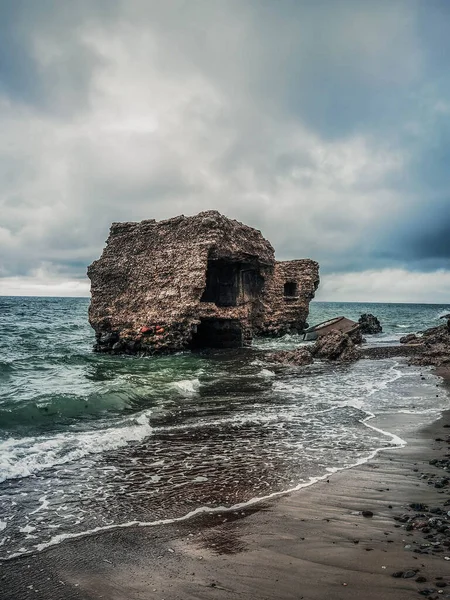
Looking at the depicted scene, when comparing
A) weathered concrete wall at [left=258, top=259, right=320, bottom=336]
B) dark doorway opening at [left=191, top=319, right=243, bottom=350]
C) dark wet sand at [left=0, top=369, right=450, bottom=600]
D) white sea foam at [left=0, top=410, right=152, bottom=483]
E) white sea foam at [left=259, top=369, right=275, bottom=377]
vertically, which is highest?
weathered concrete wall at [left=258, top=259, right=320, bottom=336]

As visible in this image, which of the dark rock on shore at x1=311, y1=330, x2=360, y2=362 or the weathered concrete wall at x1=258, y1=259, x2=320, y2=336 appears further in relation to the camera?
the weathered concrete wall at x1=258, y1=259, x2=320, y2=336

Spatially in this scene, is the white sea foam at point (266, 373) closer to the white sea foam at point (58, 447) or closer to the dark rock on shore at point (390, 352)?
the dark rock on shore at point (390, 352)

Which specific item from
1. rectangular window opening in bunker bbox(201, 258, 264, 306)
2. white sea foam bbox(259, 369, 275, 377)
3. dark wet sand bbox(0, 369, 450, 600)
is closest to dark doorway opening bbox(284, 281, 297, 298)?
rectangular window opening in bunker bbox(201, 258, 264, 306)

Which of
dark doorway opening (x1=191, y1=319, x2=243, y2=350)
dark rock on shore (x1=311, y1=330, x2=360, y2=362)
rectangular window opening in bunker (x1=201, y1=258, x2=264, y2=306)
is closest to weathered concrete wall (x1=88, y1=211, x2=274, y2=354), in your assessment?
dark doorway opening (x1=191, y1=319, x2=243, y2=350)

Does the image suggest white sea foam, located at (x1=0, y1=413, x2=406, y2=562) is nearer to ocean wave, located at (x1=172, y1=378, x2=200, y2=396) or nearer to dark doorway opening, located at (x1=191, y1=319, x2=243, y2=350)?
ocean wave, located at (x1=172, y1=378, x2=200, y2=396)

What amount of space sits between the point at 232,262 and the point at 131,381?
46.7ft

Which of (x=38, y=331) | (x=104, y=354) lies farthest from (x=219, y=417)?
(x=38, y=331)

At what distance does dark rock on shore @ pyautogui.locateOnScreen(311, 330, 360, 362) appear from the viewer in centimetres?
2386

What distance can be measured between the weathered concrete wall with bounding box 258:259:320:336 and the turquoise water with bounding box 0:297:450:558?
18.2 meters

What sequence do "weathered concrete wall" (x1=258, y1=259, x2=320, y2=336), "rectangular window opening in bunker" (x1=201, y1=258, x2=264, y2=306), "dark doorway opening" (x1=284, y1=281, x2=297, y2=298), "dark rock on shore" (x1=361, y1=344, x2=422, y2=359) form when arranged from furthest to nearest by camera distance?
1. "dark doorway opening" (x1=284, y1=281, x2=297, y2=298)
2. "weathered concrete wall" (x1=258, y1=259, x2=320, y2=336)
3. "rectangular window opening in bunker" (x1=201, y1=258, x2=264, y2=306)
4. "dark rock on shore" (x1=361, y1=344, x2=422, y2=359)

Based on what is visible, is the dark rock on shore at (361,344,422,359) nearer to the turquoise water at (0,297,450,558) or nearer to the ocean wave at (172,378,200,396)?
the turquoise water at (0,297,450,558)

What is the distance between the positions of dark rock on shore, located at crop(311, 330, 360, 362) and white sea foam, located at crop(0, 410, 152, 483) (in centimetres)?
1514

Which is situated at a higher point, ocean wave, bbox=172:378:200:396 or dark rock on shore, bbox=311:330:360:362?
dark rock on shore, bbox=311:330:360:362

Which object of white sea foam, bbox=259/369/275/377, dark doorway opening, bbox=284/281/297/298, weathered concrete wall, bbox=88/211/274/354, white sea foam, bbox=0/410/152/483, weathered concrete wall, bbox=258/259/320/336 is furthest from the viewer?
dark doorway opening, bbox=284/281/297/298
